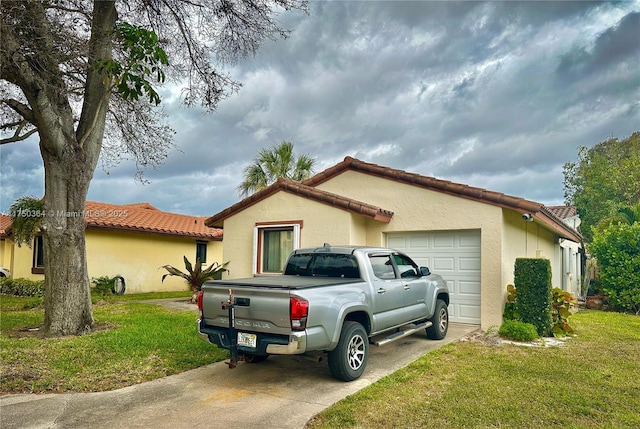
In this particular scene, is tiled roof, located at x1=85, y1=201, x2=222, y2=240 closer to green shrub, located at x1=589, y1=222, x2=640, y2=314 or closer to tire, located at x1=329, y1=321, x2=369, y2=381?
tire, located at x1=329, y1=321, x2=369, y2=381

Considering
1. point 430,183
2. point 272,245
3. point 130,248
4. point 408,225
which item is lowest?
point 130,248

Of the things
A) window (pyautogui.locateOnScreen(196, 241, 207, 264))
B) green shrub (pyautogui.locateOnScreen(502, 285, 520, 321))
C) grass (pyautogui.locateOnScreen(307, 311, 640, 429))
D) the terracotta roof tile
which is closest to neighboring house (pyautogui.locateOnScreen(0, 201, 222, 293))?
window (pyautogui.locateOnScreen(196, 241, 207, 264))

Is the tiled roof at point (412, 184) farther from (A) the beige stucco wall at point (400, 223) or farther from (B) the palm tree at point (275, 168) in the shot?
(B) the palm tree at point (275, 168)

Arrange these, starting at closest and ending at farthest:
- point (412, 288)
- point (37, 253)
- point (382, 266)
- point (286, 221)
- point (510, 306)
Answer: point (382, 266) → point (412, 288) → point (510, 306) → point (286, 221) → point (37, 253)

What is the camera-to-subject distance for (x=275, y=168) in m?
20.8

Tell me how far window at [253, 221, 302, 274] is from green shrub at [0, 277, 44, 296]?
930 cm

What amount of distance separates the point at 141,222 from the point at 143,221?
334mm

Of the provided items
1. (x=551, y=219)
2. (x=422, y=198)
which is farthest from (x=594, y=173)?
(x=422, y=198)

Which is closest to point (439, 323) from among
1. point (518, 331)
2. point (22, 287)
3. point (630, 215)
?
point (518, 331)

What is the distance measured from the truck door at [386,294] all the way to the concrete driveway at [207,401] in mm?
704

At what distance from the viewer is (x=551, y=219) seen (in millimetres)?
10539

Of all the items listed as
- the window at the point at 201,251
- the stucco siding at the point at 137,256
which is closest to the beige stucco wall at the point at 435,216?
the stucco siding at the point at 137,256

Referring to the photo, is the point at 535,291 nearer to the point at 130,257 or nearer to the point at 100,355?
the point at 100,355

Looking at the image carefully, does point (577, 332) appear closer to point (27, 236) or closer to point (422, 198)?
point (422, 198)
